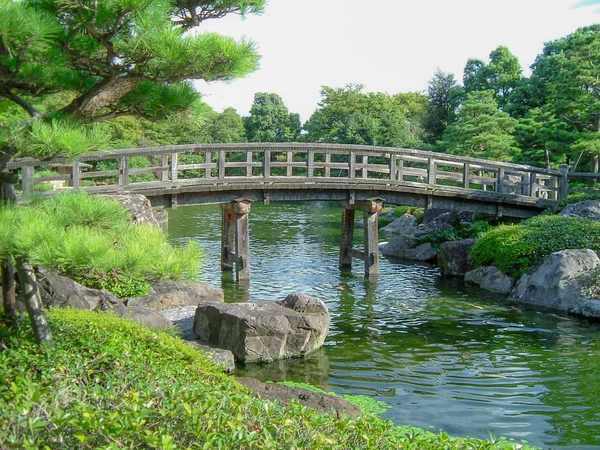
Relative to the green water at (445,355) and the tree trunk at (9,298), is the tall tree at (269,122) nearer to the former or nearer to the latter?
the green water at (445,355)

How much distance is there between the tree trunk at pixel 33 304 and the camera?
7586 millimetres

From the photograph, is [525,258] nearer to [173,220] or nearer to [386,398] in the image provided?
[386,398]

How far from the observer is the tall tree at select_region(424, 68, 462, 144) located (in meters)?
46.7

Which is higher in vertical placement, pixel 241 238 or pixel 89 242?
→ pixel 89 242

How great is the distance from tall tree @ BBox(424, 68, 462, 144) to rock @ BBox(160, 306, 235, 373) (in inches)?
1385

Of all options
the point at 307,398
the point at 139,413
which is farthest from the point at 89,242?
the point at 307,398

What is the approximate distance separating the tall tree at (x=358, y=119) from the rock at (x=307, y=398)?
111ft

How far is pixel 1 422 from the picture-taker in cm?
550

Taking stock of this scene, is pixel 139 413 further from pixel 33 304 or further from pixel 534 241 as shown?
pixel 534 241

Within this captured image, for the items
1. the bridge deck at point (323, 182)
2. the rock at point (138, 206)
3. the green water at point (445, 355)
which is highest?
the bridge deck at point (323, 182)

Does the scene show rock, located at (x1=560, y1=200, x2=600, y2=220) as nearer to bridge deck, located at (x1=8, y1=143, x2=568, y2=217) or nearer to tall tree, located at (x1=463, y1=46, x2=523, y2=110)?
bridge deck, located at (x1=8, y1=143, x2=568, y2=217)

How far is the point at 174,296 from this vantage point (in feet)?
46.4

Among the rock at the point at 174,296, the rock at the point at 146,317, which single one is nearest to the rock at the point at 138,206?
the rock at the point at 174,296

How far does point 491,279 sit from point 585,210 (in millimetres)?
3401
